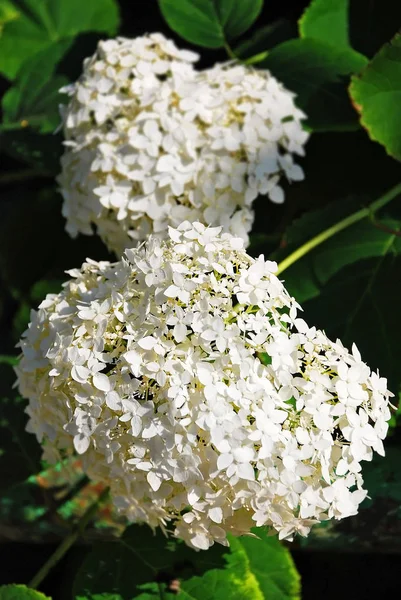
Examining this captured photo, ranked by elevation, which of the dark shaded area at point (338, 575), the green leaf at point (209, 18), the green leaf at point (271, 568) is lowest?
the dark shaded area at point (338, 575)

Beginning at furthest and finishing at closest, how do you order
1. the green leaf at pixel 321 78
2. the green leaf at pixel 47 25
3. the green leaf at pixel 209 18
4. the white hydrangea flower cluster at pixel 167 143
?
the green leaf at pixel 47 25 < the green leaf at pixel 209 18 < the green leaf at pixel 321 78 < the white hydrangea flower cluster at pixel 167 143

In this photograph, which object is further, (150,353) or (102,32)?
(102,32)

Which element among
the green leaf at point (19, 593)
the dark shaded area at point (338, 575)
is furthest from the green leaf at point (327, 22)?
the green leaf at point (19, 593)

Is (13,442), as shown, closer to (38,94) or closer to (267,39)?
(38,94)

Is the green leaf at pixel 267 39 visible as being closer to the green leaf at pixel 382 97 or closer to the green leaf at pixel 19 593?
the green leaf at pixel 382 97

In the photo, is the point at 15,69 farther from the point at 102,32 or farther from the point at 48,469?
the point at 48,469

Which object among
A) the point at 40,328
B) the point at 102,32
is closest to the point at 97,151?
the point at 40,328

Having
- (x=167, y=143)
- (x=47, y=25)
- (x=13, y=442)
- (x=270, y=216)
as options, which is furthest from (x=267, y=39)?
(x=13, y=442)
